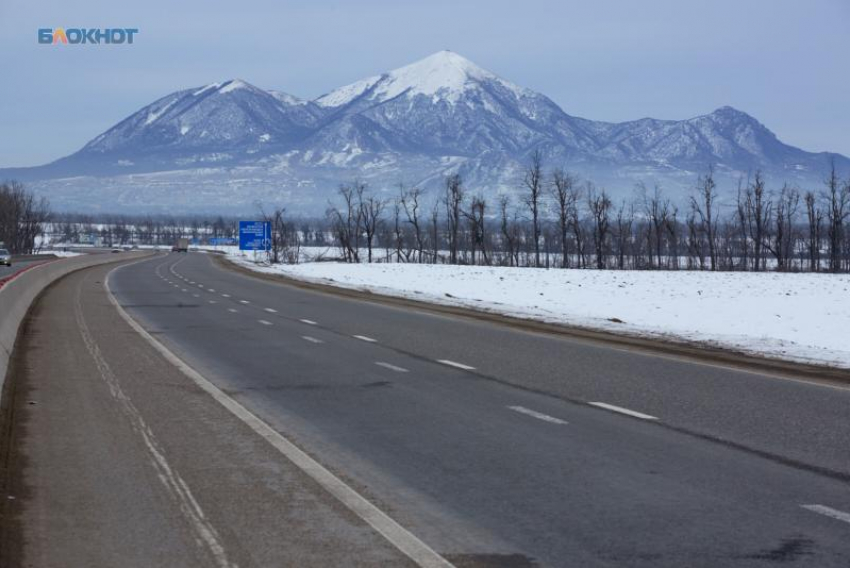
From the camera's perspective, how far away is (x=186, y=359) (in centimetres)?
1606

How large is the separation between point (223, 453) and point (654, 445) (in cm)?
364

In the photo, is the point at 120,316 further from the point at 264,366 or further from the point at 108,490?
the point at 108,490

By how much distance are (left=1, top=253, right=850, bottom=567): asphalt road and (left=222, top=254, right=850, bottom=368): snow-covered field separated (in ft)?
11.8

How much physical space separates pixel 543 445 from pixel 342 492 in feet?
7.66

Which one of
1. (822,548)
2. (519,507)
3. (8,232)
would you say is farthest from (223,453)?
(8,232)

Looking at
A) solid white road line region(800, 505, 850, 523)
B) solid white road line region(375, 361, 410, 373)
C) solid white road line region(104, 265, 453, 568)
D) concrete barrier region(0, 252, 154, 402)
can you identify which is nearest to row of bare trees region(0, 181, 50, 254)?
concrete barrier region(0, 252, 154, 402)

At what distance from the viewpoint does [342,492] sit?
287 inches

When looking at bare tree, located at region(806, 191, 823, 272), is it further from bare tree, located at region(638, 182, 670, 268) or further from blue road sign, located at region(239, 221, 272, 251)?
blue road sign, located at region(239, 221, 272, 251)

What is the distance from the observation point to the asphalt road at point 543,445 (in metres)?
6.08

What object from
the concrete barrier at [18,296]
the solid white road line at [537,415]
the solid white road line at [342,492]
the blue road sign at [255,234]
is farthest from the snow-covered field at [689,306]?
the blue road sign at [255,234]

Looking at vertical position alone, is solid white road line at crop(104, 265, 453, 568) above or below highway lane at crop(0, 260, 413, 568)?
below

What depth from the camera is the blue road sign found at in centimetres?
8606

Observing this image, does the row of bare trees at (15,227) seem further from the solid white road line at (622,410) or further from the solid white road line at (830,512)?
the solid white road line at (830,512)

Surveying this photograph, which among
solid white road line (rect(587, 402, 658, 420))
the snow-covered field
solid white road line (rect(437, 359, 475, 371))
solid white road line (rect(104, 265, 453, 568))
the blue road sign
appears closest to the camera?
solid white road line (rect(104, 265, 453, 568))
